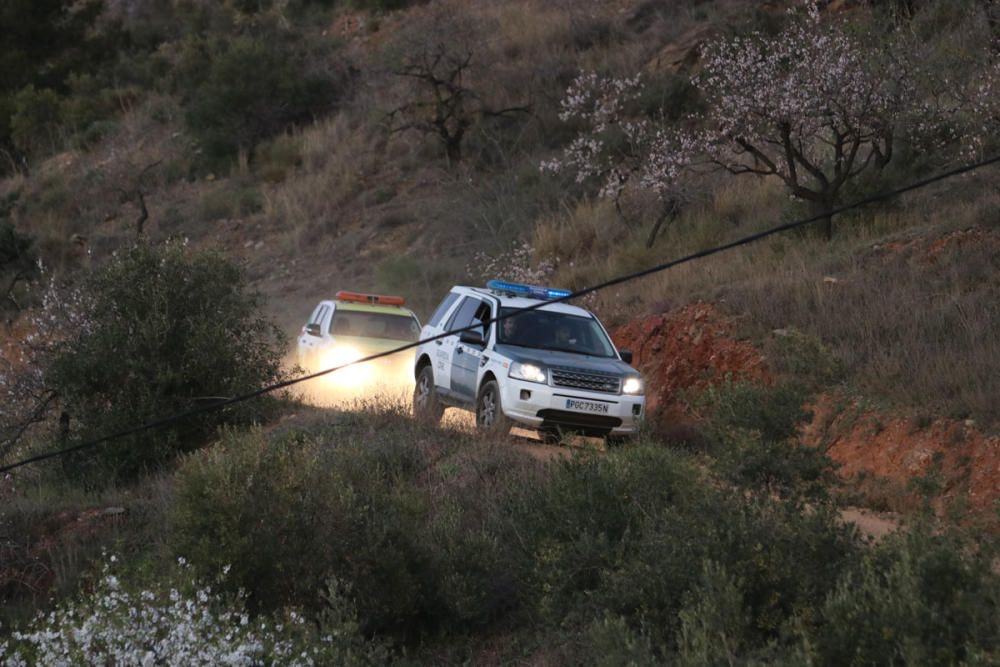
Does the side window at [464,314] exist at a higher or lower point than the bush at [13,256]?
higher

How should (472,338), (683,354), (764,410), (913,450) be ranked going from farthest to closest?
(683,354) < (472,338) < (913,450) < (764,410)

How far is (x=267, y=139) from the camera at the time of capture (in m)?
46.4

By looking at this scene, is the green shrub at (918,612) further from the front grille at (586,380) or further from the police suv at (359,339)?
the police suv at (359,339)

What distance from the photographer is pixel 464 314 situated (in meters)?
17.5

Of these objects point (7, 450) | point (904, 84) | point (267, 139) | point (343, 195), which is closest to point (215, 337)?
point (7, 450)

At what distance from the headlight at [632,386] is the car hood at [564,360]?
10 centimetres

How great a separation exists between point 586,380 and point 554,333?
4.55ft


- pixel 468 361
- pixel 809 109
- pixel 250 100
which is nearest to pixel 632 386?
pixel 468 361

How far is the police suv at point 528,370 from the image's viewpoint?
50.5ft

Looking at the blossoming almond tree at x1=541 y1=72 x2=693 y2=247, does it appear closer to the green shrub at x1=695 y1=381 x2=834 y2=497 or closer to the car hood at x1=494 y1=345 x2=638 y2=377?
the car hood at x1=494 y1=345 x2=638 y2=377

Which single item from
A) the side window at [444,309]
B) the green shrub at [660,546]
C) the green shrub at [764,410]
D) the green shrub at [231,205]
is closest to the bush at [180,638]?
the green shrub at [660,546]

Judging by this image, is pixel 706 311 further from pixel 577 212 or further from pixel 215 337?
pixel 577 212

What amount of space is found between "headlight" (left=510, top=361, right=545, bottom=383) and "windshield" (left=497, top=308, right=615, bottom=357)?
3.00 feet

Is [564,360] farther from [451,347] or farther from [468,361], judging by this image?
[451,347]
